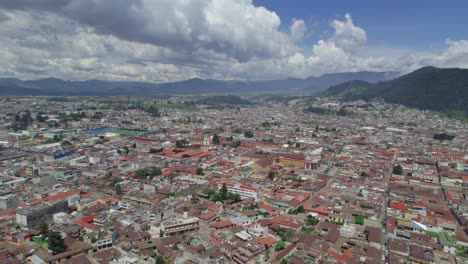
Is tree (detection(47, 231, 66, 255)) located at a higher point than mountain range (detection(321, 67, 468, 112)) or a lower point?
lower

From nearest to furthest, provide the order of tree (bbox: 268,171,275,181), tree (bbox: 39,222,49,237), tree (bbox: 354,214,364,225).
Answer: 1. tree (bbox: 39,222,49,237)
2. tree (bbox: 354,214,364,225)
3. tree (bbox: 268,171,275,181)

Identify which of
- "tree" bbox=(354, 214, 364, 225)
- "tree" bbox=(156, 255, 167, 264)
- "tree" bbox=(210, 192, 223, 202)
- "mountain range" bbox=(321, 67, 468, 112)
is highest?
"mountain range" bbox=(321, 67, 468, 112)

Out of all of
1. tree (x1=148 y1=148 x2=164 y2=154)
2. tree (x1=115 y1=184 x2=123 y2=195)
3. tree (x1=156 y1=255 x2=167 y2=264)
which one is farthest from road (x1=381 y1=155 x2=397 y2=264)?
tree (x1=148 y1=148 x2=164 y2=154)

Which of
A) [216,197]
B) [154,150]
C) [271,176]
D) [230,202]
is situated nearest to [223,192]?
[216,197]

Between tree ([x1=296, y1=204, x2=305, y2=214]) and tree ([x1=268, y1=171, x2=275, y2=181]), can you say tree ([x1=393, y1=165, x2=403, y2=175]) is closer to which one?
tree ([x1=268, y1=171, x2=275, y2=181])

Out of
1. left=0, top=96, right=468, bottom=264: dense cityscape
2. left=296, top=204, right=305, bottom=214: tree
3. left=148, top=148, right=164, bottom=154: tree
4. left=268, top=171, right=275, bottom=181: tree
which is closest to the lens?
left=0, top=96, right=468, bottom=264: dense cityscape

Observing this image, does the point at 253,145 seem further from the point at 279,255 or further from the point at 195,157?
the point at 279,255

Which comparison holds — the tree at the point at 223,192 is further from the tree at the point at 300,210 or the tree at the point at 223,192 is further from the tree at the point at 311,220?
the tree at the point at 311,220

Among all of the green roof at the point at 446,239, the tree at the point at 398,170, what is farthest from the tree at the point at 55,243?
the tree at the point at 398,170
